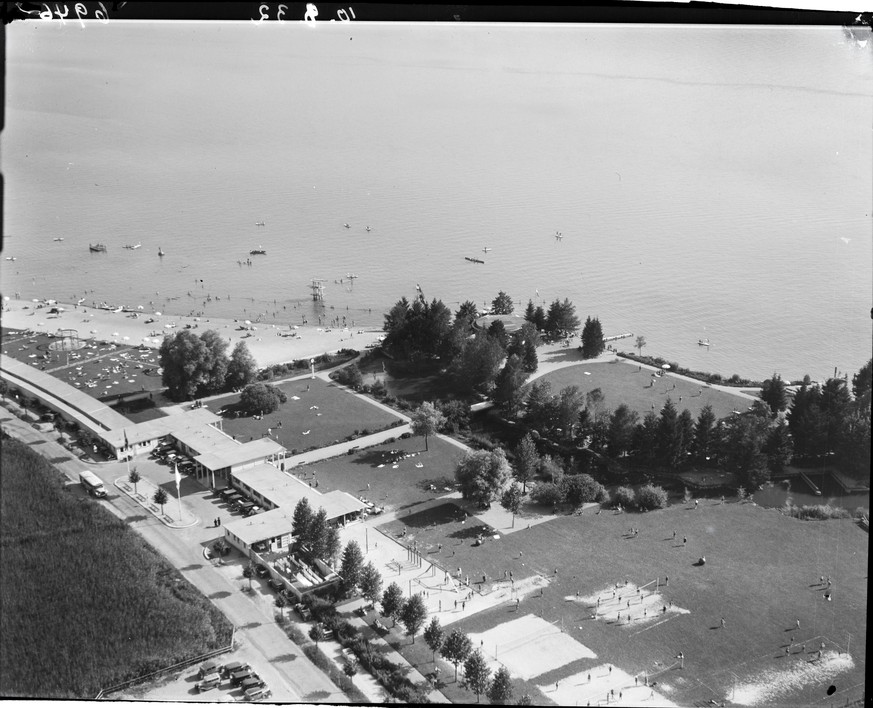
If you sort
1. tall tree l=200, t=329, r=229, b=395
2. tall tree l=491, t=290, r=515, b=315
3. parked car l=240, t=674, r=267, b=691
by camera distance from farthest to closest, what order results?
1. tall tree l=491, t=290, r=515, b=315
2. tall tree l=200, t=329, r=229, b=395
3. parked car l=240, t=674, r=267, b=691

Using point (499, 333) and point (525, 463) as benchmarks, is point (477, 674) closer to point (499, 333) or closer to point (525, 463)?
point (525, 463)

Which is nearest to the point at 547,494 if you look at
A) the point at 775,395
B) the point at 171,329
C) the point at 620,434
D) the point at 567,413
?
the point at 620,434

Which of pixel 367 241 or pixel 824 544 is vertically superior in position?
pixel 367 241

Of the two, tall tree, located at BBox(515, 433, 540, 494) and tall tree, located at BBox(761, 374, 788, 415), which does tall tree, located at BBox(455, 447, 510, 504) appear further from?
tall tree, located at BBox(761, 374, 788, 415)

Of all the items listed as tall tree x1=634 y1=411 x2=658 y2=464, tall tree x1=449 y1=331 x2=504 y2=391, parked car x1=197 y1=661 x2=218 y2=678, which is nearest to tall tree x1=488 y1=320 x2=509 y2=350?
Answer: tall tree x1=449 y1=331 x2=504 y2=391

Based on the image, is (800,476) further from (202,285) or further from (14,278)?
(14,278)

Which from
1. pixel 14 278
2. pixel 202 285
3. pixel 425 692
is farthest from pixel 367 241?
pixel 425 692
